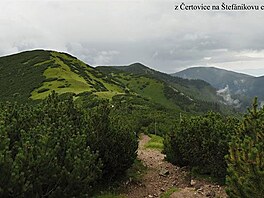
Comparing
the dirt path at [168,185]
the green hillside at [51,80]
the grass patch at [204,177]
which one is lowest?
the dirt path at [168,185]

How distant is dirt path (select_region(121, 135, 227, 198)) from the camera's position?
13922 millimetres

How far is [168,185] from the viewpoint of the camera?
16297mm

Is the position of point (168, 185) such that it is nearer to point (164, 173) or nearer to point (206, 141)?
point (164, 173)

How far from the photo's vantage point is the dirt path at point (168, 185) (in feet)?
45.7

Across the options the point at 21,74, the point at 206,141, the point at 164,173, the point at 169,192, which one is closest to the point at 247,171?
the point at 169,192

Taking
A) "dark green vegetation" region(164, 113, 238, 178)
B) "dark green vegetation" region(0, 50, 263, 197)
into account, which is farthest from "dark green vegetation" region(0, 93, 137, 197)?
"dark green vegetation" region(164, 113, 238, 178)

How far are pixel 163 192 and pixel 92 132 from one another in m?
4.17

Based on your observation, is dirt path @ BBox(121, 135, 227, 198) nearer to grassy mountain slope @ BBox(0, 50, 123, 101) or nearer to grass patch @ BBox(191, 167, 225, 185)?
grass patch @ BBox(191, 167, 225, 185)

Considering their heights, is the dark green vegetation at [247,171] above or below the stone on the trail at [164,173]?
above

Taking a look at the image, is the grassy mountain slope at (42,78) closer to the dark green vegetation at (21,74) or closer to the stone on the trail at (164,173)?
the dark green vegetation at (21,74)

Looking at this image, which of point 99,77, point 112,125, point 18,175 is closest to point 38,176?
point 18,175

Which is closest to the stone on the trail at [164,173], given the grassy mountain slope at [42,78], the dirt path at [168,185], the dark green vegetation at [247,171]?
the dirt path at [168,185]

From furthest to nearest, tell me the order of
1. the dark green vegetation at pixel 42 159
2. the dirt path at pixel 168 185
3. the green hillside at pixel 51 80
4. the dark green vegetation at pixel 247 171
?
the green hillside at pixel 51 80, the dirt path at pixel 168 185, the dark green vegetation at pixel 42 159, the dark green vegetation at pixel 247 171

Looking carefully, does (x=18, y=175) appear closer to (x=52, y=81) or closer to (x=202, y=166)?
(x=202, y=166)
